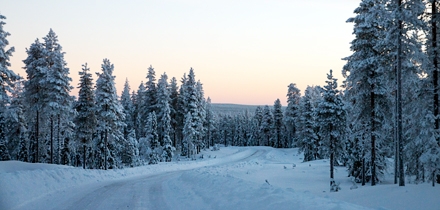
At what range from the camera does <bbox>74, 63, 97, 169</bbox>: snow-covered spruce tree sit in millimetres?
38312

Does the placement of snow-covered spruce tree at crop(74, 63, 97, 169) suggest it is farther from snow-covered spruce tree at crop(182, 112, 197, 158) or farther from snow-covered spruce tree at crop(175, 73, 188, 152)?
snow-covered spruce tree at crop(175, 73, 188, 152)

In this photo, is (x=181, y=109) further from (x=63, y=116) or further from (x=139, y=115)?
(x=63, y=116)

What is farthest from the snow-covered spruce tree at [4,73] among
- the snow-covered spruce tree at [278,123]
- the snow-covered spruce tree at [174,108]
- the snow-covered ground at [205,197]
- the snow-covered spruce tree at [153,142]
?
the snow-covered spruce tree at [278,123]

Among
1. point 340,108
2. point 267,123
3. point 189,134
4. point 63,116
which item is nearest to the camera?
point 340,108

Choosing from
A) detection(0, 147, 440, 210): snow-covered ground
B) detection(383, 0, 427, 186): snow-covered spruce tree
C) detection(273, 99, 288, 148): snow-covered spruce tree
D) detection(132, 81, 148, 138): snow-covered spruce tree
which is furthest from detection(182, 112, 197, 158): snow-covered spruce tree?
detection(383, 0, 427, 186): snow-covered spruce tree

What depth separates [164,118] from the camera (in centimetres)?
5591

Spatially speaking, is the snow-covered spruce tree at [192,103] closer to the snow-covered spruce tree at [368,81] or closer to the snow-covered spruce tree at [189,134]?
the snow-covered spruce tree at [189,134]

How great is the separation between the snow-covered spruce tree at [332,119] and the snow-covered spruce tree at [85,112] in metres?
25.0

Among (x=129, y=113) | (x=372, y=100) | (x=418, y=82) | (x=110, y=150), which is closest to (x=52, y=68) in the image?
(x=110, y=150)

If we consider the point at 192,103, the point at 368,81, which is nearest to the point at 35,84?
the point at 192,103

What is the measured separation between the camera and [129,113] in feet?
241

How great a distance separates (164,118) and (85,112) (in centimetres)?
1873

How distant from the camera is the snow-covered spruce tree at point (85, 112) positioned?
3831 centimetres

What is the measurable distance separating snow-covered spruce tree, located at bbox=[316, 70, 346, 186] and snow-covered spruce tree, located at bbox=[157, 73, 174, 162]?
28328mm
